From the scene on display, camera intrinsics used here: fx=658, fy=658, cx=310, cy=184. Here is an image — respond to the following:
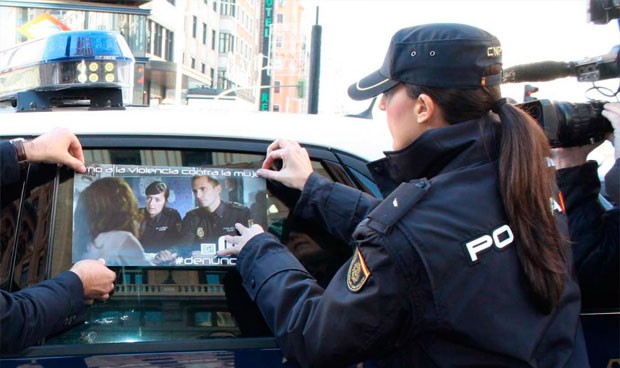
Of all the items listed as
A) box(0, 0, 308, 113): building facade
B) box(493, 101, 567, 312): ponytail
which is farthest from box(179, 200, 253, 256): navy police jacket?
box(0, 0, 308, 113): building facade

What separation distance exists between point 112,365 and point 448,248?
0.82m

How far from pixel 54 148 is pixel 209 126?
0.42 metres

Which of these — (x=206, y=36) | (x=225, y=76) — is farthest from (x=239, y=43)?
(x=206, y=36)

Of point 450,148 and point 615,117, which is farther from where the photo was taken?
point 615,117

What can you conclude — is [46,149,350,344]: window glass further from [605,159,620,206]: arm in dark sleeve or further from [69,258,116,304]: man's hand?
[605,159,620,206]: arm in dark sleeve

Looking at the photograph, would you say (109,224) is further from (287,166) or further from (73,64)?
(73,64)

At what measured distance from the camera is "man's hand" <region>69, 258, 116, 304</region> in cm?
156

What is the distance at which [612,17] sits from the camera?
6.73 feet

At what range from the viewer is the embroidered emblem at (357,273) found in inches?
53.5

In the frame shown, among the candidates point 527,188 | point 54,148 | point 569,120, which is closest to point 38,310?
point 54,148

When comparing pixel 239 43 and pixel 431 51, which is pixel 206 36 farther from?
pixel 431 51

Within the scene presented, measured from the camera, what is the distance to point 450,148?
57.3 inches

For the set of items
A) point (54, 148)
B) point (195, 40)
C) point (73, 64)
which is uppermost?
point (195, 40)

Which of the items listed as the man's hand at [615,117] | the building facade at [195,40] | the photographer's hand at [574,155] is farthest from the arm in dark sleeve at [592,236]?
the building facade at [195,40]
